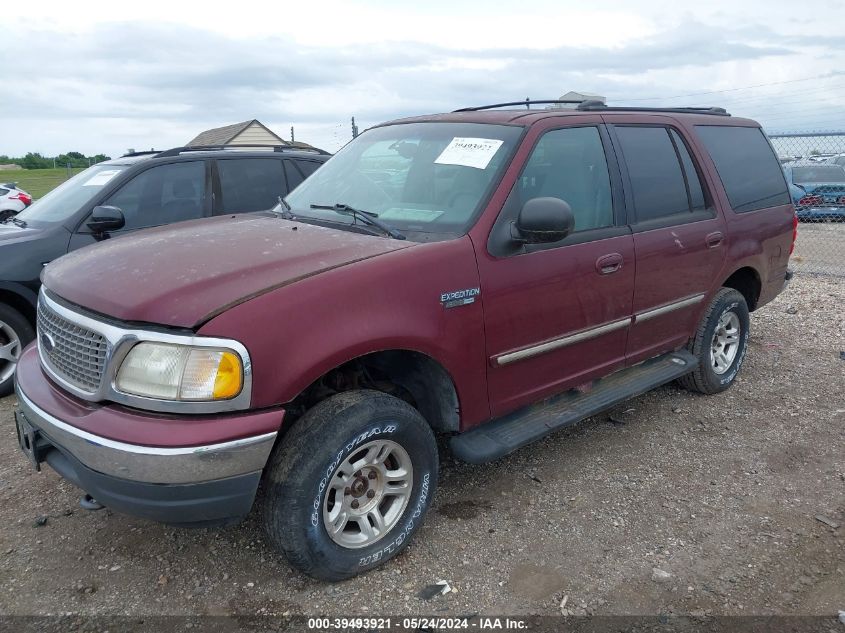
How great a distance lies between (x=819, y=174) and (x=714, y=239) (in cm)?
1415

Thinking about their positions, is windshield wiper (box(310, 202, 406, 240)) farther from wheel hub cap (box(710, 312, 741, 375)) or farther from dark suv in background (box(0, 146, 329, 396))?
wheel hub cap (box(710, 312, 741, 375))

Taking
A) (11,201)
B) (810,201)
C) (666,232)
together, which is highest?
(666,232)

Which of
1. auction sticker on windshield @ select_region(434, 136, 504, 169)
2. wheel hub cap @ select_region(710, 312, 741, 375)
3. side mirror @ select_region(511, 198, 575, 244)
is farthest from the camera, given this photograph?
wheel hub cap @ select_region(710, 312, 741, 375)

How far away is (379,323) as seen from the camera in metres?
2.70

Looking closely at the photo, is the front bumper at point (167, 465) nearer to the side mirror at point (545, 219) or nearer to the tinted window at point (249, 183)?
the side mirror at point (545, 219)

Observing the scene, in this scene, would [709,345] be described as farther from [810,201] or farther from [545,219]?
[810,201]

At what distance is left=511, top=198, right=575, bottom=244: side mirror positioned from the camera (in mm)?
3020

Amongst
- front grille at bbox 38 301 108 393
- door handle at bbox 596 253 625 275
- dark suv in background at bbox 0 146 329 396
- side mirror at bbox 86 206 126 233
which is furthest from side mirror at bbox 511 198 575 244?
side mirror at bbox 86 206 126 233

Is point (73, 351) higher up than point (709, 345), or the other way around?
point (73, 351)

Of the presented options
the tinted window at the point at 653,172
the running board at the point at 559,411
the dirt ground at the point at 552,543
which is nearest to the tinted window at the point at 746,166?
the tinted window at the point at 653,172

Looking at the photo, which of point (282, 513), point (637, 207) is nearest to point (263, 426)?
point (282, 513)

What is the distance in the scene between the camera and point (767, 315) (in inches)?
287

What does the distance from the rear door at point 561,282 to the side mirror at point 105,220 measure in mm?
3229

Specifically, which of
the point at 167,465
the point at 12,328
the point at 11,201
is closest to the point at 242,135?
the point at 11,201
